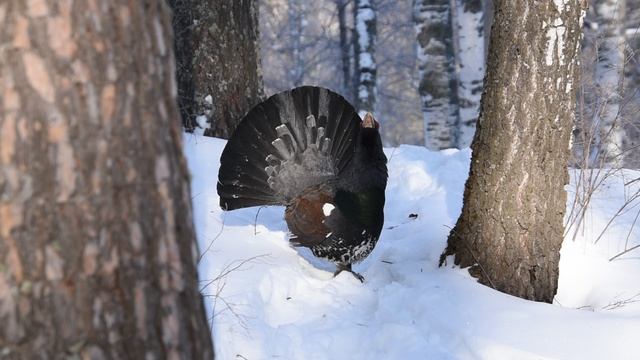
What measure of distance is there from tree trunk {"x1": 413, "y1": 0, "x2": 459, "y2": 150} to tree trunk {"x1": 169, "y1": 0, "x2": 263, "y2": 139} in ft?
19.1

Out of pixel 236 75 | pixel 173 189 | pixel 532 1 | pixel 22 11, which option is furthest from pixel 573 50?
pixel 236 75

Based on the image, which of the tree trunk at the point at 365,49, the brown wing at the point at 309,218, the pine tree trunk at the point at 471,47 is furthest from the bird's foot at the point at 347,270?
the tree trunk at the point at 365,49

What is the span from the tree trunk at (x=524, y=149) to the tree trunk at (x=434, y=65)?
27.3ft

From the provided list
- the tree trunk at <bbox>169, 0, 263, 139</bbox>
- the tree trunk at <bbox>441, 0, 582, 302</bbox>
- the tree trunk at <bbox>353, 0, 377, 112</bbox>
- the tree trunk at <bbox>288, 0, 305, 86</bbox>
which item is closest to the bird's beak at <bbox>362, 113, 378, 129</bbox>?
the tree trunk at <bbox>441, 0, 582, 302</bbox>

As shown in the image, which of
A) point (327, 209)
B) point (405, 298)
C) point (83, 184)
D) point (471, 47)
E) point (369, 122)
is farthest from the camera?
point (471, 47)

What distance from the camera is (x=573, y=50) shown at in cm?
426

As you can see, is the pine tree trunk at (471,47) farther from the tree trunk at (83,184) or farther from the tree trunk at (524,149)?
the tree trunk at (83,184)

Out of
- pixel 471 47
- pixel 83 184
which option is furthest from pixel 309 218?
pixel 471 47

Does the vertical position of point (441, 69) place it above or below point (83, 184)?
below

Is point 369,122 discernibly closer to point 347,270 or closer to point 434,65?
point 347,270

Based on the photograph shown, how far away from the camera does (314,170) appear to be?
592cm

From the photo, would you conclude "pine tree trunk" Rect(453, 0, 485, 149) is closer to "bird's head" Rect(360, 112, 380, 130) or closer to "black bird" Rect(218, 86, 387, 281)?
"black bird" Rect(218, 86, 387, 281)

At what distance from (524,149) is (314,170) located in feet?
6.75

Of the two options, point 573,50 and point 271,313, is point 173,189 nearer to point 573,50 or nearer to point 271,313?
point 271,313
